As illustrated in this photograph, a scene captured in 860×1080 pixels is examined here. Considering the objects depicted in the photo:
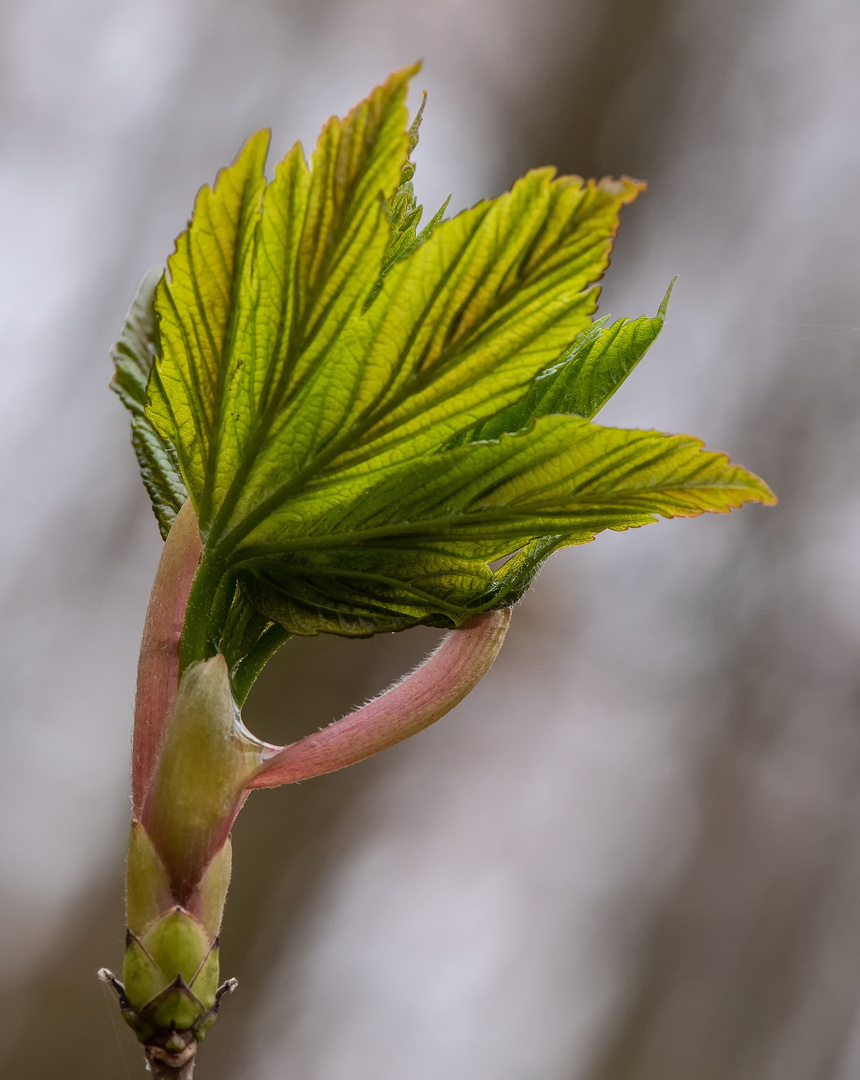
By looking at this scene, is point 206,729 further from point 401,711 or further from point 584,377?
point 584,377

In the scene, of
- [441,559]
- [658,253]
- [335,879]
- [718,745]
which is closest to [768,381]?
[658,253]

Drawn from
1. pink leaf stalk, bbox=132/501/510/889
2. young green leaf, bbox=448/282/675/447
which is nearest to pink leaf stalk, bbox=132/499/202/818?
pink leaf stalk, bbox=132/501/510/889

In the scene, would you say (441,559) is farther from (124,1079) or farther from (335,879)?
(124,1079)

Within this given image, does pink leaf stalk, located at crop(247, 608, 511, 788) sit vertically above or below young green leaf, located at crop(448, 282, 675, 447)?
below

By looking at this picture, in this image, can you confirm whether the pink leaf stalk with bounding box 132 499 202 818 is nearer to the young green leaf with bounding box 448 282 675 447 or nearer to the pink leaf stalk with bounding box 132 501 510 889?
the pink leaf stalk with bounding box 132 501 510 889

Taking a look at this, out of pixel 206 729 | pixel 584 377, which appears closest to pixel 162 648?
pixel 206 729

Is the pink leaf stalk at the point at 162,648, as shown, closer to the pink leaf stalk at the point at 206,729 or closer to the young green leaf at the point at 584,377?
the pink leaf stalk at the point at 206,729

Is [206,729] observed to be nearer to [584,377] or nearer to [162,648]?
[162,648]

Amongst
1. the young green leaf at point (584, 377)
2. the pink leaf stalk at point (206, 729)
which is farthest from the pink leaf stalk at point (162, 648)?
the young green leaf at point (584, 377)

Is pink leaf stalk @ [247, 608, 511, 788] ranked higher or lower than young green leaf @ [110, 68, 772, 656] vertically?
lower
